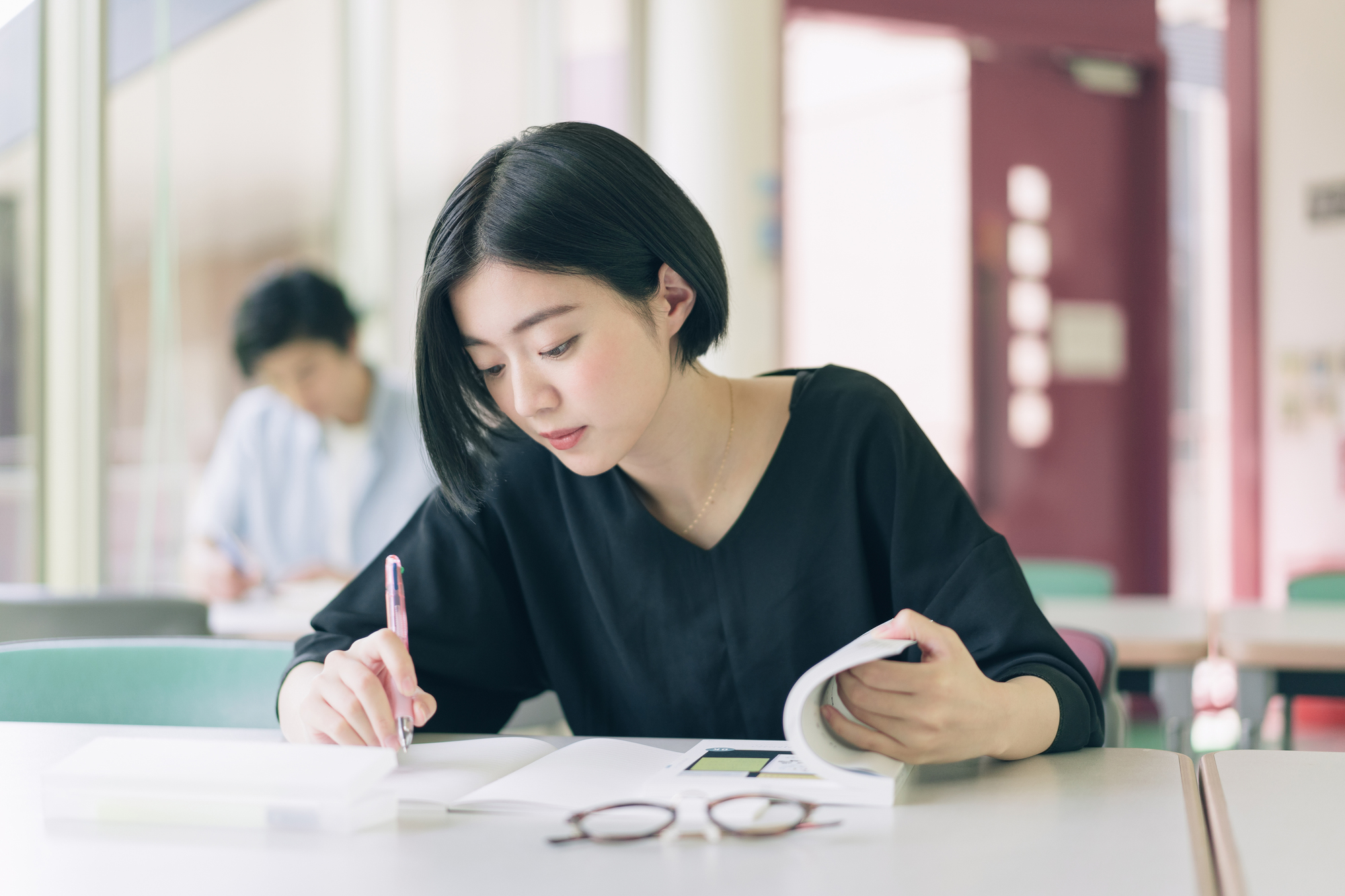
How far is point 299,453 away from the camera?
318 cm

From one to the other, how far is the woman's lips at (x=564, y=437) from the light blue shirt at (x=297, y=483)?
1.88 meters

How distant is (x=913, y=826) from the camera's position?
31.4 inches

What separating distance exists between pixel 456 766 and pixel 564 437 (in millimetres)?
328

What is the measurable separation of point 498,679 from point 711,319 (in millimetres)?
459

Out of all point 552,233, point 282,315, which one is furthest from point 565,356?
point 282,315

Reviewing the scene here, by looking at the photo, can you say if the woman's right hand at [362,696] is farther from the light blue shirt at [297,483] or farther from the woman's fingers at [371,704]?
the light blue shirt at [297,483]

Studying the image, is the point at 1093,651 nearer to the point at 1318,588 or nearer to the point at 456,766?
the point at 456,766

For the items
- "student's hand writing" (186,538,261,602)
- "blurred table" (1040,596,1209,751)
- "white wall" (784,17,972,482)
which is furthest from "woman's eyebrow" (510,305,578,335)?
"white wall" (784,17,972,482)

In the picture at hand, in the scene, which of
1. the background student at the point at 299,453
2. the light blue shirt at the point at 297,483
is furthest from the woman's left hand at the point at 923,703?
the light blue shirt at the point at 297,483

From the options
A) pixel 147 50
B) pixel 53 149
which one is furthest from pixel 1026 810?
pixel 147 50

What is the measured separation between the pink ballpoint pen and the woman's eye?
239 millimetres

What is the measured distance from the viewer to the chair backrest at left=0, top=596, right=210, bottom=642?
195 centimetres

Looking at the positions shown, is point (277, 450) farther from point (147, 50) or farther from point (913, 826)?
point (913, 826)

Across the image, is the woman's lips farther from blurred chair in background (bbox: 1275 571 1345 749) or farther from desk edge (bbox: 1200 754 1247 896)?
blurred chair in background (bbox: 1275 571 1345 749)
